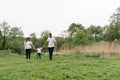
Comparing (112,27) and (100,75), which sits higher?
(112,27)

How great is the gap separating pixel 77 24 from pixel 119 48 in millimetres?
43945

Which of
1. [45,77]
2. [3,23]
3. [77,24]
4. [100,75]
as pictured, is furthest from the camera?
[77,24]

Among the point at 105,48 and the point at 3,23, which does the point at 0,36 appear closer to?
the point at 3,23

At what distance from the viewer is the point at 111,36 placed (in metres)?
57.8

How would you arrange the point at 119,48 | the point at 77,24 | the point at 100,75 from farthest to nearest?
the point at 77,24 < the point at 119,48 < the point at 100,75

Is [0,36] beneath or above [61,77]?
above

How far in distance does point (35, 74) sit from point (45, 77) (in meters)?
0.52

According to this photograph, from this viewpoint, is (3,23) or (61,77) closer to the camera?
(61,77)

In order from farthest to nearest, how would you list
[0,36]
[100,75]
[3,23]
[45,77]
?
[3,23] → [0,36] → [100,75] → [45,77]

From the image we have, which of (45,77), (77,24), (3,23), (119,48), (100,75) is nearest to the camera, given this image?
(45,77)

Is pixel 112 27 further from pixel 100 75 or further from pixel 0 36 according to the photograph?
pixel 100 75

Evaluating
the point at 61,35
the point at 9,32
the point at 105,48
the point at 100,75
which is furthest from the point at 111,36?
the point at 100,75

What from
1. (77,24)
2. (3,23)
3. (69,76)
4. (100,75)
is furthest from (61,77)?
(77,24)

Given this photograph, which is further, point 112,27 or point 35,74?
point 112,27
